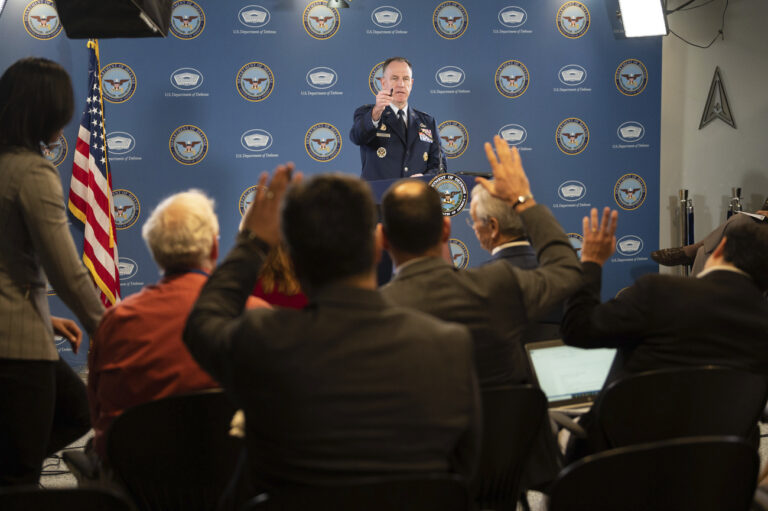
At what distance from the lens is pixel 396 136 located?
5379mm

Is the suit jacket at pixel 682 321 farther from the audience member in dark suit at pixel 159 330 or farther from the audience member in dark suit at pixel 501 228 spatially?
the audience member in dark suit at pixel 159 330

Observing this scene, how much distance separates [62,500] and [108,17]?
3.35 metres

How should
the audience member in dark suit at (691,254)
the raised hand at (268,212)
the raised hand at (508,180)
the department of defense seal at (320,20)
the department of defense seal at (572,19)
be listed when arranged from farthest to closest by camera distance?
the department of defense seal at (572,19)
the department of defense seal at (320,20)
the audience member in dark suit at (691,254)
the raised hand at (508,180)
the raised hand at (268,212)

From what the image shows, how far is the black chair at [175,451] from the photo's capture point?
1.67m

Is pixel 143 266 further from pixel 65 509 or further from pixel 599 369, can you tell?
pixel 65 509

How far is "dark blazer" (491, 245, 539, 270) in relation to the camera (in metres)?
2.56

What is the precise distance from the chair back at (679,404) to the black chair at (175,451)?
1.01 metres

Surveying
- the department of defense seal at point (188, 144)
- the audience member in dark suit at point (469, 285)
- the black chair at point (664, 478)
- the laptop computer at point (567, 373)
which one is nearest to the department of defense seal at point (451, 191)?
the laptop computer at point (567, 373)

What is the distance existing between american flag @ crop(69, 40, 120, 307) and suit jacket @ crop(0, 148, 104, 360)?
10.5 feet

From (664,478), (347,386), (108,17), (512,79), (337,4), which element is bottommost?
(664,478)

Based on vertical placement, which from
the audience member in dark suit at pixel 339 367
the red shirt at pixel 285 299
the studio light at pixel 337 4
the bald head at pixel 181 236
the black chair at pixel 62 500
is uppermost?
the studio light at pixel 337 4

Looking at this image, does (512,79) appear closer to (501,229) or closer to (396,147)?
(396,147)

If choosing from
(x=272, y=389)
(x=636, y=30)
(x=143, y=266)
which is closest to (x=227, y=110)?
(x=143, y=266)

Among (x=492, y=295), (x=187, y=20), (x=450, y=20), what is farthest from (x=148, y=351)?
(x=450, y=20)
